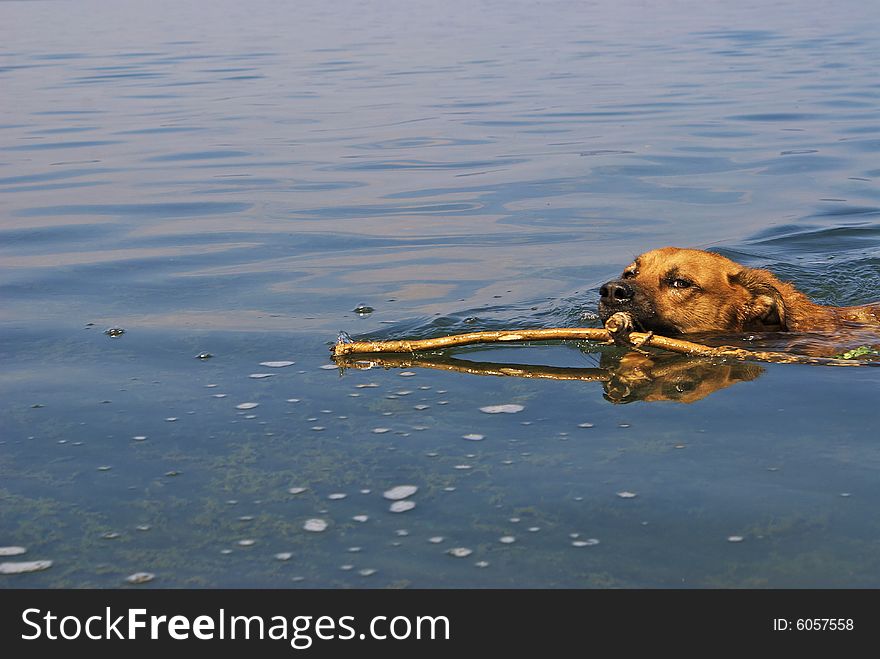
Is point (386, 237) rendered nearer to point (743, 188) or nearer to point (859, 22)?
point (743, 188)

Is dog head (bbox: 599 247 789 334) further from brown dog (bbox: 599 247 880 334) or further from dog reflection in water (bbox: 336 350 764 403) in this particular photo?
dog reflection in water (bbox: 336 350 764 403)

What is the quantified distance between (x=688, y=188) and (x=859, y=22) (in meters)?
27.6

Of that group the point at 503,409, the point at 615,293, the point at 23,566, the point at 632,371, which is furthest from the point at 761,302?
the point at 23,566

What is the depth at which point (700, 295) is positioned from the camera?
387 inches

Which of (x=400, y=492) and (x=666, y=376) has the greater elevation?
(x=400, y=492)

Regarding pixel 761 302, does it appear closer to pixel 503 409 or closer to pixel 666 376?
pixel 666 376

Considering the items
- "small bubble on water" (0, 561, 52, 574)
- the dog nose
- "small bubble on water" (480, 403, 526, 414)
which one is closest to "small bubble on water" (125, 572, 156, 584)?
"small bubble on water" (0, 561, 52, 574)

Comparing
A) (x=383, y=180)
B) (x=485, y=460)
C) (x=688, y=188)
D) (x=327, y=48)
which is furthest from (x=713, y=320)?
(x=327, y=48)

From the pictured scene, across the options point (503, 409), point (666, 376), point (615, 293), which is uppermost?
point (615, 293)

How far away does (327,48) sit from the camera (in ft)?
119

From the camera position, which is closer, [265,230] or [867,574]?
[867,574]

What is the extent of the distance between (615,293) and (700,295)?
0.83m

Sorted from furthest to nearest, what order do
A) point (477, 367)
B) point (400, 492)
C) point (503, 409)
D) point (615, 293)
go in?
1. point (615, 293)
2. point (477, 367)
3. point (503, 409)
4. point (400, 492)

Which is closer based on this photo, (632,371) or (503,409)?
(503,409)
